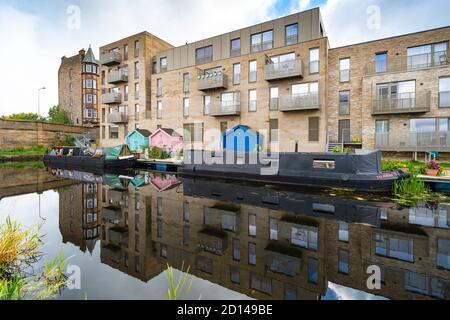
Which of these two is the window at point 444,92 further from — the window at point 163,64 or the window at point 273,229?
the window at point 163,64

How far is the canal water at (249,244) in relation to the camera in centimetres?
398

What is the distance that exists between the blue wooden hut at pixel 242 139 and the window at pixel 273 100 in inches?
103

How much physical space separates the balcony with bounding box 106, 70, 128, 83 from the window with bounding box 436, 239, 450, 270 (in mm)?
32565

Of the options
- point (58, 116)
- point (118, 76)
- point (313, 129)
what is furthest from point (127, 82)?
point (313, 129)

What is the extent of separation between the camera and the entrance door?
1981 cm

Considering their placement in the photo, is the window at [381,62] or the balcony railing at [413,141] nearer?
the balcony railing at [413,141]

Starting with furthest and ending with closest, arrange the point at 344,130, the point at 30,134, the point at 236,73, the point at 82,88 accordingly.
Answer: the point at 82,88 < the point at 30,134 < the point at 236,73 < the point at 344,130

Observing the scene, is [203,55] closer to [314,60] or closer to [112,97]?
[314,60]

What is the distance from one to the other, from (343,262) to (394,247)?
1.53 m

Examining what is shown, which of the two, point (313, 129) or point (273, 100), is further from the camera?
point (273, 100)

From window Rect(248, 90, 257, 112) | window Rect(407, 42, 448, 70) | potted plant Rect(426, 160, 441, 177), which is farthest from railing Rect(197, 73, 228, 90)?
potted plant Rect(426, 160, 441, 177)

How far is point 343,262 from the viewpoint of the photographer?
4.79 m

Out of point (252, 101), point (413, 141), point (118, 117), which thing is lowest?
point (413, 141)

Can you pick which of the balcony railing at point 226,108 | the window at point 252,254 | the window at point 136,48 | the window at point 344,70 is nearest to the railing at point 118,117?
the window at point 136,48
